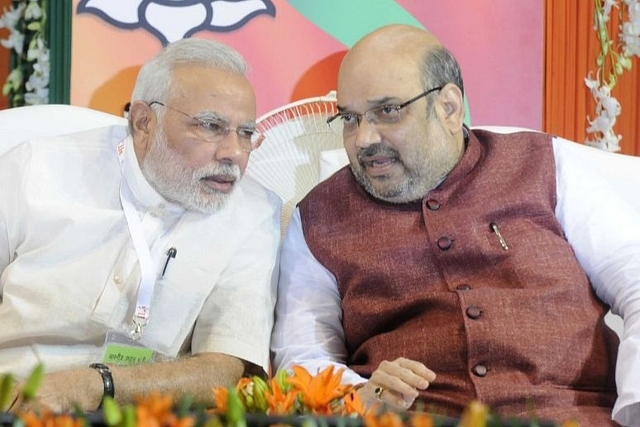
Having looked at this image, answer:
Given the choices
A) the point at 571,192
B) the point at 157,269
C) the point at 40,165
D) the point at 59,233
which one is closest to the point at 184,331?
the point at 157,269

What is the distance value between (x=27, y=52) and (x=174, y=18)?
0.53m

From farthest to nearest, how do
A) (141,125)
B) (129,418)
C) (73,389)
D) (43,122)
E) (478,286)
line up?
(43,122) → (141,125) → (478,286) → (73,389) → (129,418)

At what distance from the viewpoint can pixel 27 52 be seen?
3.32 m

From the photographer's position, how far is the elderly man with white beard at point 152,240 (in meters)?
2.14

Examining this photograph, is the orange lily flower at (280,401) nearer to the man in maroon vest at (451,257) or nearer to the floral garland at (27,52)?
the man in maroon vest at (451,257)

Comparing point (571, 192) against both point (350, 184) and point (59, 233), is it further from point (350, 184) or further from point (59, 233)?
point (59, 233)

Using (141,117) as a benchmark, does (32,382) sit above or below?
above

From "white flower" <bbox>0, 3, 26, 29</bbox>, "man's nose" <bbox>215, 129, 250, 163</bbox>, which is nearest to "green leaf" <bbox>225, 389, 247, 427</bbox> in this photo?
"man's nose" <bbox>215, 129, 250, 163</bbox>

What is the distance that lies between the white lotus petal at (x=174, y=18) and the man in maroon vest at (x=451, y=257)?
1098mm

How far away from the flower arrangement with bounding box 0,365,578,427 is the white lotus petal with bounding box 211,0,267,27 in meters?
2.10

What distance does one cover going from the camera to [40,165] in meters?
2.24

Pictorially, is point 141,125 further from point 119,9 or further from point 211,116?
point 119,9

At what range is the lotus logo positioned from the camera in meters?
3.23

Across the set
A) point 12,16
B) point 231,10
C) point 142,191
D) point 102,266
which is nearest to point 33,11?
point 12,16
